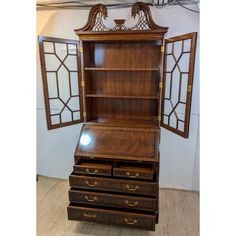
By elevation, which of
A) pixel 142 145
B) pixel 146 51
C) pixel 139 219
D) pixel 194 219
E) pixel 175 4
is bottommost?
pixel 194 219

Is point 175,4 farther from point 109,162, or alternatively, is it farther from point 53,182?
point 53,182

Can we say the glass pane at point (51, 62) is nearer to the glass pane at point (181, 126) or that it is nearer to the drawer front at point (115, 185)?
the drawer front at point (115, 185)

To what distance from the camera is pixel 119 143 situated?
6.59 feet

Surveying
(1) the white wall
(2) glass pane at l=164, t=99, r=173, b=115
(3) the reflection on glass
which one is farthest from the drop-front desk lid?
(1) the white wall

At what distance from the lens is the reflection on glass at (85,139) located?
6.70 ft

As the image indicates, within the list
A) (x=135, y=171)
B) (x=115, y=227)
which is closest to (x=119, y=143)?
(x=135, y=171)

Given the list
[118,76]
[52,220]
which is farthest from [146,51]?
[52,220]

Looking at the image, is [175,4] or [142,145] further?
[175,4]

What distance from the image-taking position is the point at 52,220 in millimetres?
2145

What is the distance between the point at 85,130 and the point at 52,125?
0.33 m

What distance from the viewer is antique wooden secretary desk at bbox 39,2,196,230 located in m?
1.79

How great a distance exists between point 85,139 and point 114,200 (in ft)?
2.09

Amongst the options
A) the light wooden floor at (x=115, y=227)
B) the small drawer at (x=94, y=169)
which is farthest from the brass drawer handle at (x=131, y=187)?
the light wooden floor at (x=115, y=227)
